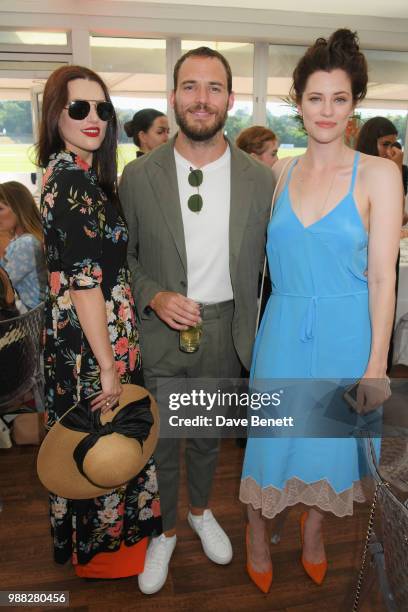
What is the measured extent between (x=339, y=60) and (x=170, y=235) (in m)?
0.72

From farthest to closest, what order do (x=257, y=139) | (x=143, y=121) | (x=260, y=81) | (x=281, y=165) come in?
1. (x=260, y=81)
2. (x=143, y=121)
3. (x=257, y=139)
4. (x=281, y=165)

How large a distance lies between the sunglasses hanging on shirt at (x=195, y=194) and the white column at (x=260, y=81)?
4926 mm

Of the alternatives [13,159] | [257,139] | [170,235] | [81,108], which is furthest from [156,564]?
[13,159]

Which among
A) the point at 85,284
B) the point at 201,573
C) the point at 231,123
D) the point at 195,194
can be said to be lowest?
the point at 201,573

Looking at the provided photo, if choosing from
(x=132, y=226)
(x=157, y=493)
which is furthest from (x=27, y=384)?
(x=132, y=226)

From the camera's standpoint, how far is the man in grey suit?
171cm

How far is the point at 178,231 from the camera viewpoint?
5.59 feet

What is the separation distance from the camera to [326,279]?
153cm

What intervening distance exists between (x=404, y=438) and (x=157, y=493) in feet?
2.99

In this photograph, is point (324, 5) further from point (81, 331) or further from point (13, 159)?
point (81, 331)

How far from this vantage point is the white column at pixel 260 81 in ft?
20.0

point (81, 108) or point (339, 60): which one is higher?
point (339, 60)

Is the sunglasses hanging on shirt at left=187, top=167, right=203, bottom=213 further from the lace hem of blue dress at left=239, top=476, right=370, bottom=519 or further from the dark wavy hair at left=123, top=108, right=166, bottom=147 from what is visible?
the dark wavy hair at left=123, top=108, right=166, bottom=147

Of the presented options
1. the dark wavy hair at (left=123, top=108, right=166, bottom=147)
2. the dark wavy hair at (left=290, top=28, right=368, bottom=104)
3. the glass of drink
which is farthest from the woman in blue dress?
the dark wavy hair at (left=123, top=108, right=166, bottom=147)
